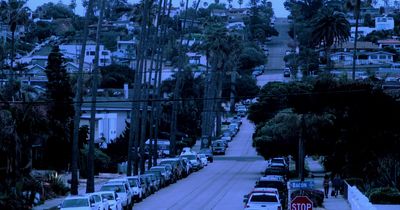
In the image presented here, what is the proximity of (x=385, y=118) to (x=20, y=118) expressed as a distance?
75.4 ft

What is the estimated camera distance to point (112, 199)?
141 ft

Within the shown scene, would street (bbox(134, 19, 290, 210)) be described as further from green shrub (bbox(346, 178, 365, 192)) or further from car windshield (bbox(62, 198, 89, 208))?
car windshield (bbox(62, 198, 89, 208))

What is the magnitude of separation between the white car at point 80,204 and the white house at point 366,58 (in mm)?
150548

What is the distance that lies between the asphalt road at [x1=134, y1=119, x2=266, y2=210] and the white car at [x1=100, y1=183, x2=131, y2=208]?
163 cm

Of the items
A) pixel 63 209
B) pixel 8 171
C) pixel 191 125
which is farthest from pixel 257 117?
pixel 63 209

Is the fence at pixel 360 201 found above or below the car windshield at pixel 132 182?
above

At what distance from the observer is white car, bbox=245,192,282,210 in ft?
126

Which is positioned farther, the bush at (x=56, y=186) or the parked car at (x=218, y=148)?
the parked car at (x=218, y=148)

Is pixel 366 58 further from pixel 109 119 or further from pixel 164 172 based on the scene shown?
pixel 164 172

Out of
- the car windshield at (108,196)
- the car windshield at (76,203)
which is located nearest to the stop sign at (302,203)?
the car windshield at (76,203)

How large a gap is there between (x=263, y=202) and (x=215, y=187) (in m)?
26.6

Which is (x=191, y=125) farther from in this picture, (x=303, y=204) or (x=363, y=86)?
(x=303, y=204)

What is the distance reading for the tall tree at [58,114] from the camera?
6569cm

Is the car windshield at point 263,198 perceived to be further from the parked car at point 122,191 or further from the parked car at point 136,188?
the parked car at point 136,188
